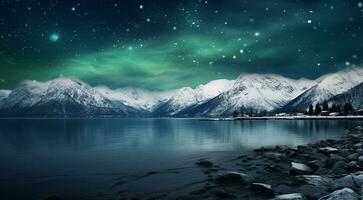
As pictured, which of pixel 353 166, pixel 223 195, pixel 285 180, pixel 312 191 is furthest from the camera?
pixel 353 166

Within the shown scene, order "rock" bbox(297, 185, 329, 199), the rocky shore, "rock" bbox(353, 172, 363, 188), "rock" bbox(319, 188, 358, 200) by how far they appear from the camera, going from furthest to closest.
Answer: "rock" bbox(353, 172, 363, 188) → the rocky shore → "rock" bbox(297, 185, 329, 199) → "rock" bbox(319, 188, 358, 200)

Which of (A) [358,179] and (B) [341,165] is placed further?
(B) [341,165]

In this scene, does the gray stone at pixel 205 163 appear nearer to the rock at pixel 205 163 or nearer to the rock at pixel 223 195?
the rock at pixel 205 163

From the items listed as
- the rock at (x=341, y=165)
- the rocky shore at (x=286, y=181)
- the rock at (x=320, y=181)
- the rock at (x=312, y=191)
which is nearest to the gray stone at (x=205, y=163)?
the rocky shore at (x=286, y=181)

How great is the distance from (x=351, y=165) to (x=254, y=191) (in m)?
11.6

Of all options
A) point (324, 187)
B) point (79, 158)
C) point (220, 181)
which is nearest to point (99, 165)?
point (79, 158)

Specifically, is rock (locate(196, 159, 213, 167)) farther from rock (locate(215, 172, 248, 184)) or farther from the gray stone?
rock (locate(215, 172, 248, 184))

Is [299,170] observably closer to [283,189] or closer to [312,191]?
[283,189]

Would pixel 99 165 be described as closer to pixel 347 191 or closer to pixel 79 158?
pixel 79 158

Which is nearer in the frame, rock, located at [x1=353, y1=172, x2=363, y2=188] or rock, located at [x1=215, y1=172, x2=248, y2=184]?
rock, located at [x1=353, y1=172, x2=363, y2=188]

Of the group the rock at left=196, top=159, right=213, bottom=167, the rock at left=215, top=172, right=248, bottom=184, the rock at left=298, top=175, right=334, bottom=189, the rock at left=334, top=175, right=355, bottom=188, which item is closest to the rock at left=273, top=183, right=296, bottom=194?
the rock at left=298, top=175, right=334, bottom=189

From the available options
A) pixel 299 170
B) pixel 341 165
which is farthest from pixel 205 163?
pixel 341 165

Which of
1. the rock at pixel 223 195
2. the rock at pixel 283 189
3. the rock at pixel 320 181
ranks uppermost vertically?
the rock at pixel 320 181

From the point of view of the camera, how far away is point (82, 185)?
1085 inches
